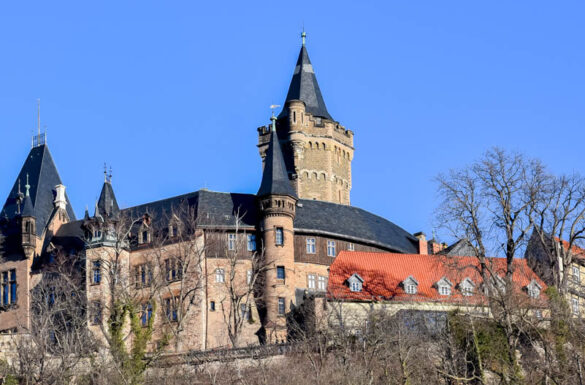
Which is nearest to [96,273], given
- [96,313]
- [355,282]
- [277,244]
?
[96,313]

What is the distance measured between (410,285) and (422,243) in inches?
469

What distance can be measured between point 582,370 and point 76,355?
24805mm

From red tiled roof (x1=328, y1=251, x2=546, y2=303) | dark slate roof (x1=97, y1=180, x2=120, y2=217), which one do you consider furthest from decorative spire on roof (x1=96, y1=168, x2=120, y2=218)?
red tiled roof (x1=328, y1=251, x2=546, y2=303)

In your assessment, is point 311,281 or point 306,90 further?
point 306,90

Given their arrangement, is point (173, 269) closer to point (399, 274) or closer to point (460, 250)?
point (399, 274)

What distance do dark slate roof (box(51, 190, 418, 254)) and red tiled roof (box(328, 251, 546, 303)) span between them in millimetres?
2990

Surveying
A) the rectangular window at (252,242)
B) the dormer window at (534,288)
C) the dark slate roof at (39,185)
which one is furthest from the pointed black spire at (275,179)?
the dark slate roof at (39,185)

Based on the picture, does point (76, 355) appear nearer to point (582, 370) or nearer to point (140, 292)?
point (140, 292)

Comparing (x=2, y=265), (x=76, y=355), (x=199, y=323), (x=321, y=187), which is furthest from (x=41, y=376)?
(x=321, y=187)

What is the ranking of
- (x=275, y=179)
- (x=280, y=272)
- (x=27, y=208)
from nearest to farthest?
(x=280, y=272) < (x=275, y=179) < (x=27, y=208)

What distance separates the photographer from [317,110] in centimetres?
9725

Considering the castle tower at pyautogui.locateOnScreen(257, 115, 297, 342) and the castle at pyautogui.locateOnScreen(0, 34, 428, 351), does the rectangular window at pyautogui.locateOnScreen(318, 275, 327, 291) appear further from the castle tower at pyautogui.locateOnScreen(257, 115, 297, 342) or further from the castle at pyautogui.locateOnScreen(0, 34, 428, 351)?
the castle tower at pyautogui.locateOnScreen(257, 115, 297, 342)

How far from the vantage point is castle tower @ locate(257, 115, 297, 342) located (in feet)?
246

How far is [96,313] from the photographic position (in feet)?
244
